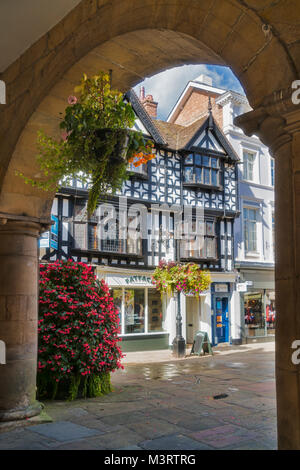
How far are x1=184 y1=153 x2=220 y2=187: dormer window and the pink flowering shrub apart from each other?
33.0 feet

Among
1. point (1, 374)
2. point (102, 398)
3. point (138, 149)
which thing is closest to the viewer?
point (138, 149)

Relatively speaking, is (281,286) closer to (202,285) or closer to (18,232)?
(18,232)

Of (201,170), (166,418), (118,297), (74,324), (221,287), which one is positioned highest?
(201,170)

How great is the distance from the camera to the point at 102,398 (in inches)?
228

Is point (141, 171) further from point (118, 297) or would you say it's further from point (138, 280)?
point (118, 297)

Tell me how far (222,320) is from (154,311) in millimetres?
2964

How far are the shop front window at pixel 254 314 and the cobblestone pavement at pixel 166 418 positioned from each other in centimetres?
911

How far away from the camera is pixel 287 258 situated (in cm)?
184

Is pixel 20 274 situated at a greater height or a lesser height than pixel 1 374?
greater

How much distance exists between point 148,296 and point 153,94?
8.38 m

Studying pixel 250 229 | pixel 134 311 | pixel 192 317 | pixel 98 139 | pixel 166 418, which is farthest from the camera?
pixel 250 229

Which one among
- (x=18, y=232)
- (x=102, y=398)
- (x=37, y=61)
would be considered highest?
(x=37, y=61)

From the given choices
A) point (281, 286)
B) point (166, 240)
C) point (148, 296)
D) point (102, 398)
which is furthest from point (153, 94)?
point (281, 286)

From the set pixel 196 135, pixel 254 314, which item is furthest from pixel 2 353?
pixel 254 314
